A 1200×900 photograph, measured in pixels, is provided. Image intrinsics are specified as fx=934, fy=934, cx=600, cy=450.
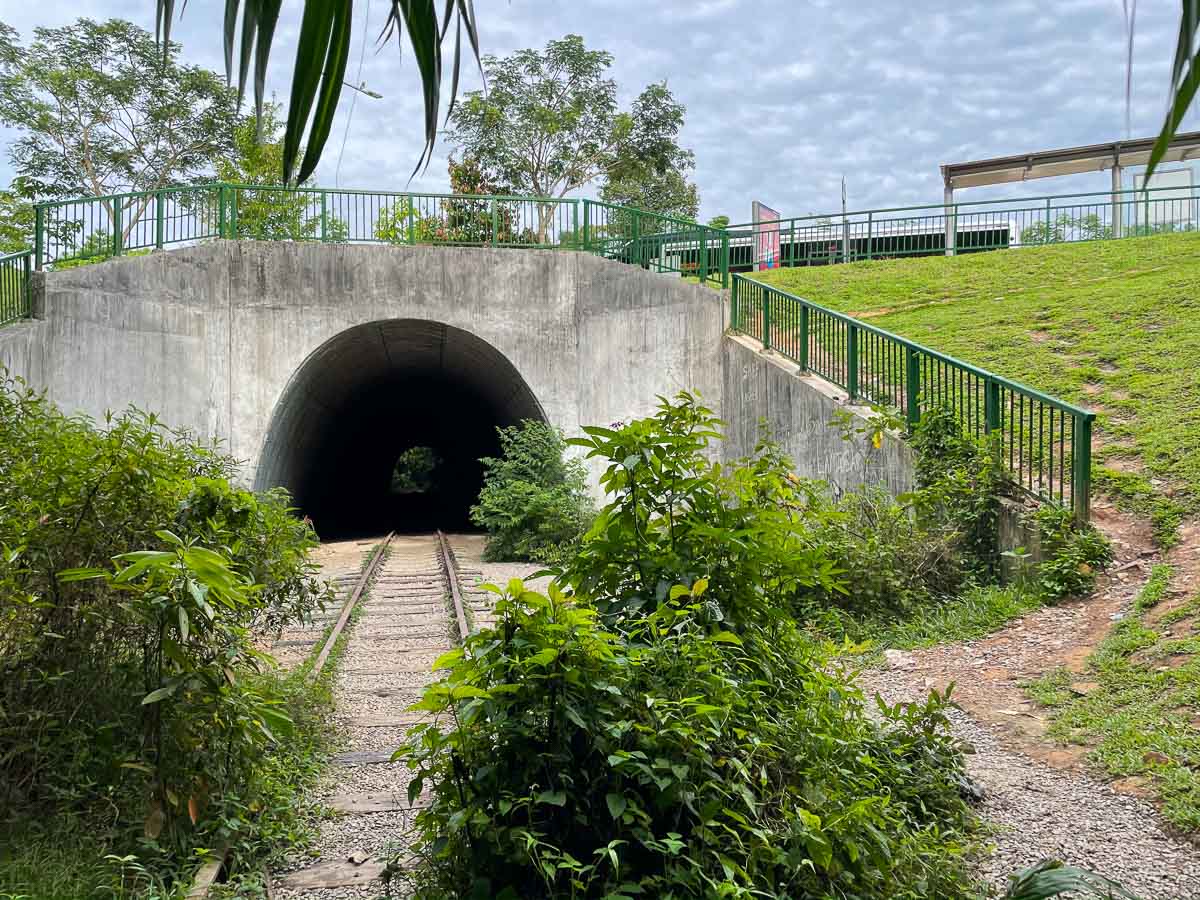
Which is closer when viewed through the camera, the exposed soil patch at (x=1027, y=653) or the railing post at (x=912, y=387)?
the exposed soil patch at (x=1027, y=653)

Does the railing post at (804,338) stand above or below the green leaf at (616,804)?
above

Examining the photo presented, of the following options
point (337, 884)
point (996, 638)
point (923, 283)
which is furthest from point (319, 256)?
point (337, 884)

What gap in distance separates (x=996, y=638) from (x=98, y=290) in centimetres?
1334

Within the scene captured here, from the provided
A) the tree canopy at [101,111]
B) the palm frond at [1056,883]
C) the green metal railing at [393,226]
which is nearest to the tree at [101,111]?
the tree canopy at [101,111]

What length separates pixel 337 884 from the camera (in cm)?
380

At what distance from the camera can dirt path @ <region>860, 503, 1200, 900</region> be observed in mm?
3884

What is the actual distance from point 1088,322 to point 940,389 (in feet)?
15.9

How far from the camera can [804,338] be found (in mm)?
12961

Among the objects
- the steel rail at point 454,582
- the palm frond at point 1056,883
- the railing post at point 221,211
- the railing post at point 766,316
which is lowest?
the steel rail at point 454,582

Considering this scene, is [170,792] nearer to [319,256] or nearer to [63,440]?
[63,440]

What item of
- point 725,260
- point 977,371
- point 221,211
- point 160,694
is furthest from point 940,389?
point 221,211

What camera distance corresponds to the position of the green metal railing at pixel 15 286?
43.0 feet

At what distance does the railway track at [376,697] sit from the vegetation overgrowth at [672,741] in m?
0.41

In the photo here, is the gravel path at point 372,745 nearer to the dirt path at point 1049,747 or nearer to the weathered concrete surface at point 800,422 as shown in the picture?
the dirt path at point 1049,747
